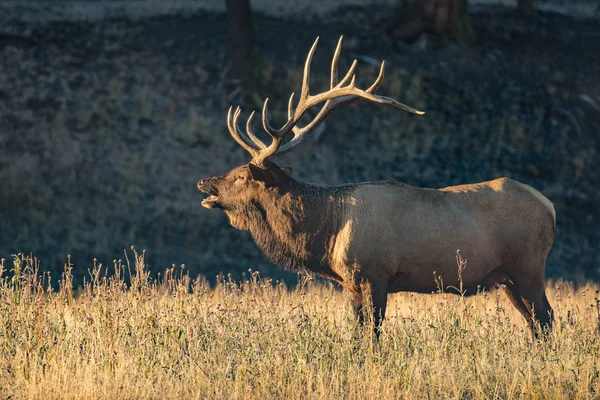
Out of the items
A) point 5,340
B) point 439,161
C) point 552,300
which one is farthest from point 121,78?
point 5,340

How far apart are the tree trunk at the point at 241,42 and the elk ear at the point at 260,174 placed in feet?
37.0

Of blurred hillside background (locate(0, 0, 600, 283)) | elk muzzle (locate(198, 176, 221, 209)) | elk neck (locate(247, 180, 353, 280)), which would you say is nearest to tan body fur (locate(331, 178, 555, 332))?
elk neck (locate(247, 180, 353, 280))

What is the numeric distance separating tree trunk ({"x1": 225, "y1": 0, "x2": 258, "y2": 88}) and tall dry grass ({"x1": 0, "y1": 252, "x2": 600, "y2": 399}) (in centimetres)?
1212

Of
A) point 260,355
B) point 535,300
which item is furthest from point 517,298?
point 260,355

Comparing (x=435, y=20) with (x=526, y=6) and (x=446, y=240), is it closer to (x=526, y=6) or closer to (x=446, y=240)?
(x=526, y=6)

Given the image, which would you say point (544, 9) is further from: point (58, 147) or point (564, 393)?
point (564, 393)

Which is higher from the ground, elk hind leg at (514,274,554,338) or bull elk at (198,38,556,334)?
bull elk at (198,38,556,334)

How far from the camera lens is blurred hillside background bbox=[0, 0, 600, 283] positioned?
61.2ft

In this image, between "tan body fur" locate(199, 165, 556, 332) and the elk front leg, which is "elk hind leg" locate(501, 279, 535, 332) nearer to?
"tan body fur" locate(199, 165, 556, 332)

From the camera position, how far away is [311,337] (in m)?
8.60

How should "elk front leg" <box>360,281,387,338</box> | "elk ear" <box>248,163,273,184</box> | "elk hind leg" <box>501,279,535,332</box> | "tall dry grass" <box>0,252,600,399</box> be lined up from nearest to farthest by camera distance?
"tall dry grass" <box>0,252,600,399</box>
"elk front leg" <box>360,281,387,338</box>
"elk ear" <box>248,163,273,184</box>
"elk hind leg" <box>501,279,535,332</box>

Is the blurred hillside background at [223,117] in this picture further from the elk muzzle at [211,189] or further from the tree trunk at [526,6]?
the elk muzzle at [211,189]

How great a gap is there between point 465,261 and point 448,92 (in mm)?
13304

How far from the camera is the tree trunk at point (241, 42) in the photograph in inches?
829
